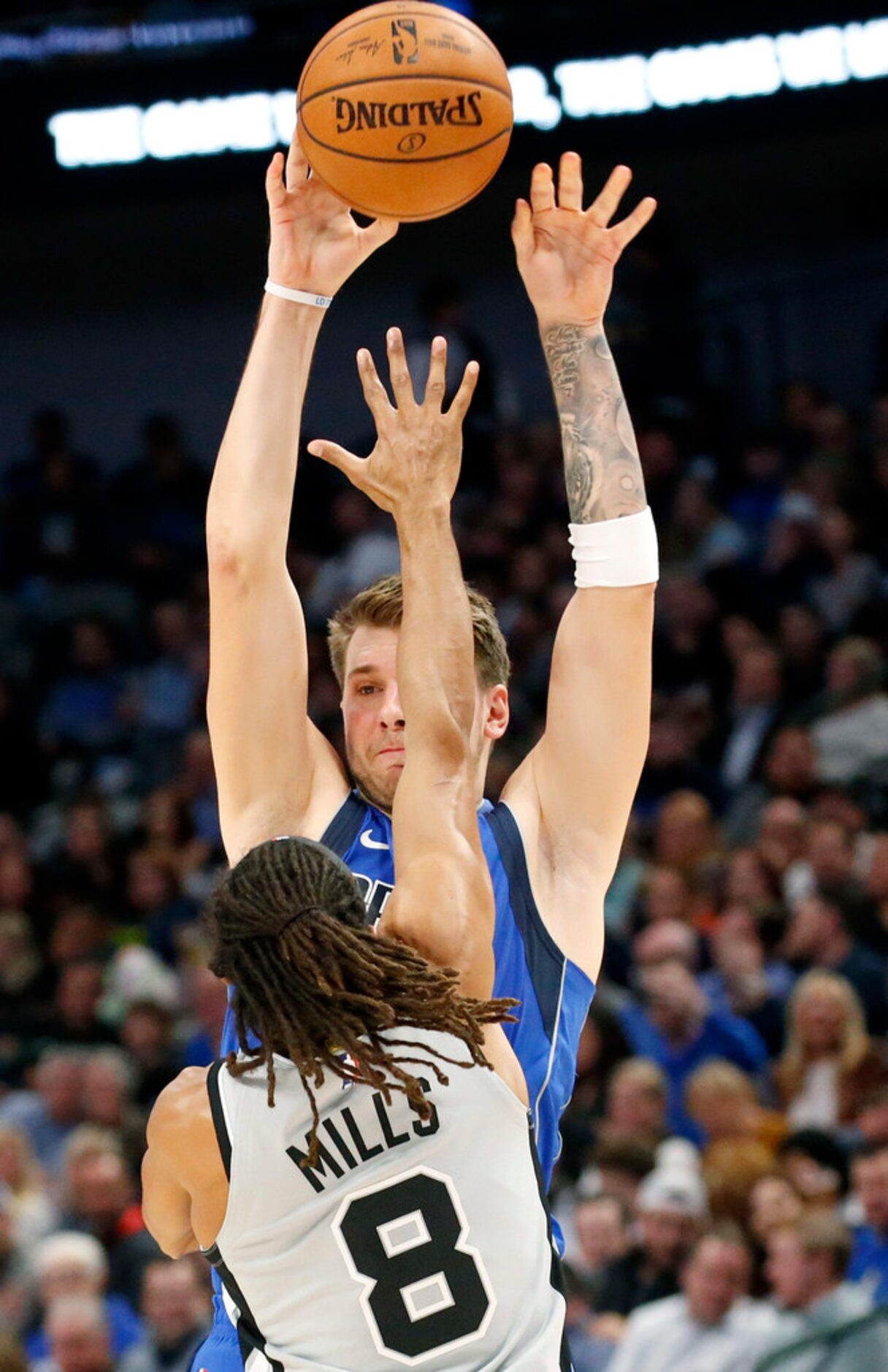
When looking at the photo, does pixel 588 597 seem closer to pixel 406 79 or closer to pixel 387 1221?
pixel 406 79

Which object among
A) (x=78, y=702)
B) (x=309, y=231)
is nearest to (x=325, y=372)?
(x=78, y=702)

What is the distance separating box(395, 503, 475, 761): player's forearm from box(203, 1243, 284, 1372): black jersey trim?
0.78m

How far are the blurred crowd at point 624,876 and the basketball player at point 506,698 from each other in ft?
8.88

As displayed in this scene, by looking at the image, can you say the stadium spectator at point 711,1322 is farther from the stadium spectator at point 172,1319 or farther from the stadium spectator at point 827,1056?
the stadium spectator at point 172,1319

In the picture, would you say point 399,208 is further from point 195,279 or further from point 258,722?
point 195,279

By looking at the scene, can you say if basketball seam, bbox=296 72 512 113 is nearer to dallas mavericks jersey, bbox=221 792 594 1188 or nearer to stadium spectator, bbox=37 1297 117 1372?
dallas mavericks jersey, bbox=221 792 594 1188

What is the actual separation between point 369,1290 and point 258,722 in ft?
3.47

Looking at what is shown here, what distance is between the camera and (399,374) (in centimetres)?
310

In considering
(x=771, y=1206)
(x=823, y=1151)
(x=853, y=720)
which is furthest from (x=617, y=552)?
(x=853, y=720)

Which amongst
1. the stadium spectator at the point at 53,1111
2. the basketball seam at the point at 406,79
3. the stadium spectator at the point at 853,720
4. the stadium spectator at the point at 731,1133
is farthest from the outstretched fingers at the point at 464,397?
the stadium spectator at the point at 853,720

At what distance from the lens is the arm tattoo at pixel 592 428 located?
11.9 ft

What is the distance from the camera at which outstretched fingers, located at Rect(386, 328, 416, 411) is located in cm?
308

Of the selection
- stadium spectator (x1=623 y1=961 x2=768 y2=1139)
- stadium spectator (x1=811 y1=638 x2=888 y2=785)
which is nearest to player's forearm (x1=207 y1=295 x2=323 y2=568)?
stadium spectator (x1=623 y1=961 x2=768 y2=1139)

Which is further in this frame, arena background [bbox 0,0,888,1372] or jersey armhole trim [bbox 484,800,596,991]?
arena background [bbox 0,0,888,1372]
